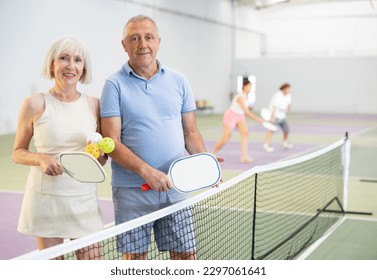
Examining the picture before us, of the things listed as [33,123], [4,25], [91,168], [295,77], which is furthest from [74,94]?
[295,77]

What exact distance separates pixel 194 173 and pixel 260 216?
3430 millimetres

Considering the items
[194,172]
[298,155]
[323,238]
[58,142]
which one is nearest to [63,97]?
[58,142]

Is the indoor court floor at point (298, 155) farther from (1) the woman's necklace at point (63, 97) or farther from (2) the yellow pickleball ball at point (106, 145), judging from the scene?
(2) the yellow pickleball ball at point (106, 145)

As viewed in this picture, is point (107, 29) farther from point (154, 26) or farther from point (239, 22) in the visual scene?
point (154, 26)

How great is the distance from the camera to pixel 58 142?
2.72m

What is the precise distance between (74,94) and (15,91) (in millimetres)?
12195

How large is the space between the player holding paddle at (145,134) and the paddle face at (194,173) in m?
0.05

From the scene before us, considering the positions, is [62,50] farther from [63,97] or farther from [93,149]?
[93,149]

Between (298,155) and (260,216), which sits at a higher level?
(260,216)

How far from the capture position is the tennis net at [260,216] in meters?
3.02

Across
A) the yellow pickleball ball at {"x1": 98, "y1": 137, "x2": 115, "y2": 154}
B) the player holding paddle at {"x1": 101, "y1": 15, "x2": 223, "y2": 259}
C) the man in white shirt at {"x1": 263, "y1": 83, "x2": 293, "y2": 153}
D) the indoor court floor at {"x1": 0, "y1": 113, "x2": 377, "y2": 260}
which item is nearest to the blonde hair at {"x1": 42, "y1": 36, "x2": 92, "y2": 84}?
the player holding paddle at {"x1": 101, "y1": 15, "x2": 223, "y2": 259}

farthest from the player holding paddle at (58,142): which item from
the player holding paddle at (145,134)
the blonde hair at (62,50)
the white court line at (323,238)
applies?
the white court line at (323,238)

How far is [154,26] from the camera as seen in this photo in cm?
280

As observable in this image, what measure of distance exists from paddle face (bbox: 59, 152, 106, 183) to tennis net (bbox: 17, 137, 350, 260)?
11.3 inches
